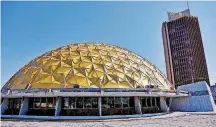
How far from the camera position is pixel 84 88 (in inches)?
873

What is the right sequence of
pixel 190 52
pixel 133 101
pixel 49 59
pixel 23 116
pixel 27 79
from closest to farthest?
1. pixel 23 116
2. pixel 133 101
3. pixel 27 79
4. pixel 49 59
5. pixel 190 52

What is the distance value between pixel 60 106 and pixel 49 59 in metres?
8.25

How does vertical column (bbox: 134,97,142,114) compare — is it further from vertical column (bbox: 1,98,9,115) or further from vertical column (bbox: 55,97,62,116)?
vertical column (bbox: 1,98,9,115)

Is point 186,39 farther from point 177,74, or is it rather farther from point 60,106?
point 60,106

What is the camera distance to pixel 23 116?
22953mm

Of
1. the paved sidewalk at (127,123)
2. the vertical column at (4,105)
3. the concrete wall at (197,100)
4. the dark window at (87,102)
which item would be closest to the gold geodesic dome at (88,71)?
the dark window at (87,102)

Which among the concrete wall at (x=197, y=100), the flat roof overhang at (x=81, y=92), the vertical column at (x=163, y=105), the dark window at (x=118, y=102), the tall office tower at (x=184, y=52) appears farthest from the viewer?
the tall office tower at (x=184, y=52)

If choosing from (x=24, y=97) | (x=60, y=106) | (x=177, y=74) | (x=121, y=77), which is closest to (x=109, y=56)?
(x=121, y=77)

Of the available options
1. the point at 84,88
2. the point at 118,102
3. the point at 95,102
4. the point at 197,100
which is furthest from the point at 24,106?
the point at 197,100

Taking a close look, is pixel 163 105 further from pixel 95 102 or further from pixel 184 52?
pixel 184 52

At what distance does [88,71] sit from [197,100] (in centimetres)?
1602

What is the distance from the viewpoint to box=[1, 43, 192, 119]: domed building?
22828 millimetres

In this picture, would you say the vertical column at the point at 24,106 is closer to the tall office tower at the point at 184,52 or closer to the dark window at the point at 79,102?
the dark window at the point at 79,102

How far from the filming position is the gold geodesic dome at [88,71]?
24.5 meters
